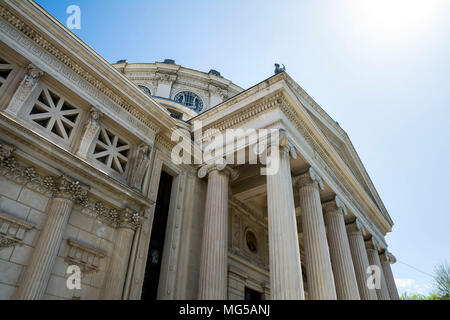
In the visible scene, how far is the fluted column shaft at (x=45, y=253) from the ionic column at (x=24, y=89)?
2492 mm

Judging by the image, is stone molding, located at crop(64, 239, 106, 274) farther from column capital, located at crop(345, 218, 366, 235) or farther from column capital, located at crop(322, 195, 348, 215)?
column capital, located at crop(345, 218, 366, 235)

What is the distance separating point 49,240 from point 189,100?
1784 centimetres

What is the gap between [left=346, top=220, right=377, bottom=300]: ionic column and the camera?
48.2ft

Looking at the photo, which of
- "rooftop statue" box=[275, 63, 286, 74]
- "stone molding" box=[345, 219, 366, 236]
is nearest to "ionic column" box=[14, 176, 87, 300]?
"rooftop statue" box=[275, 63, 286, 74]

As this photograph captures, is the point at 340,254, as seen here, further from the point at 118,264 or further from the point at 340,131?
the point at 118,264

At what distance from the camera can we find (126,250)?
906 centimetres

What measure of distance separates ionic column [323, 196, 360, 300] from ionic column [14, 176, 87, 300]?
1018 cm

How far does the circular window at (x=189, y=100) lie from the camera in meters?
23.4

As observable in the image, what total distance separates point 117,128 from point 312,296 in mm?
8664

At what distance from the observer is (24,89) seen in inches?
318

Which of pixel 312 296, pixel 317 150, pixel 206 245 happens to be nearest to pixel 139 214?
pixel 206 245
